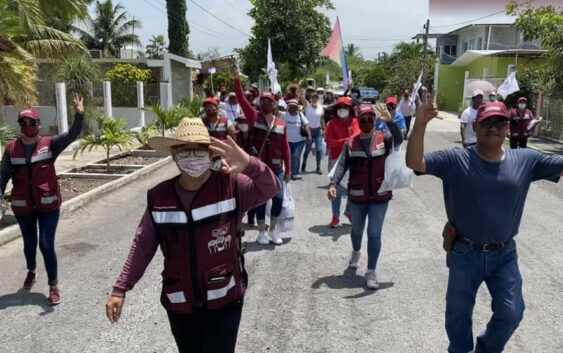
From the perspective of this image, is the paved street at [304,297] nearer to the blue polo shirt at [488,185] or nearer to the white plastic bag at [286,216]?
the white plastic bag at [286,216]

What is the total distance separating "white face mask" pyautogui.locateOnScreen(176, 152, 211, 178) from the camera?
2688mm

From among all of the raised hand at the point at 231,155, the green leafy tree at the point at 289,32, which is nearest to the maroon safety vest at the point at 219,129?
the raised hand at the point at 231,155

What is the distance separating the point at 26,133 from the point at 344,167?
305 cm

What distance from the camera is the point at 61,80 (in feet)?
59.1

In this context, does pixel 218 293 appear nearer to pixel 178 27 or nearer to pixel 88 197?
pixel 88 197

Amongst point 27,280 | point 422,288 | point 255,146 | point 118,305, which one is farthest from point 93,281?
point 422,288

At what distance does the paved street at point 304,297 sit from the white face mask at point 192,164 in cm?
185

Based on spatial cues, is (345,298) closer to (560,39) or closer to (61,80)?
(560,39)

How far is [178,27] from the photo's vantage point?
98.9 feet

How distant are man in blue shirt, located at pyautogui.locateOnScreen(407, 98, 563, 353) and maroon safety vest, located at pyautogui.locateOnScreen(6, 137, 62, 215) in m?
3.33

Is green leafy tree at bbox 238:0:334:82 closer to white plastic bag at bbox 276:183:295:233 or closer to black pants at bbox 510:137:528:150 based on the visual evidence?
black pants at bbox 510:137:528:150

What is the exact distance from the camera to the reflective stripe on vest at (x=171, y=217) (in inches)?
105

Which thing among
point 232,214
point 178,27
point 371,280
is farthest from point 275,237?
point 178,27

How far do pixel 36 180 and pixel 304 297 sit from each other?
2.67m
